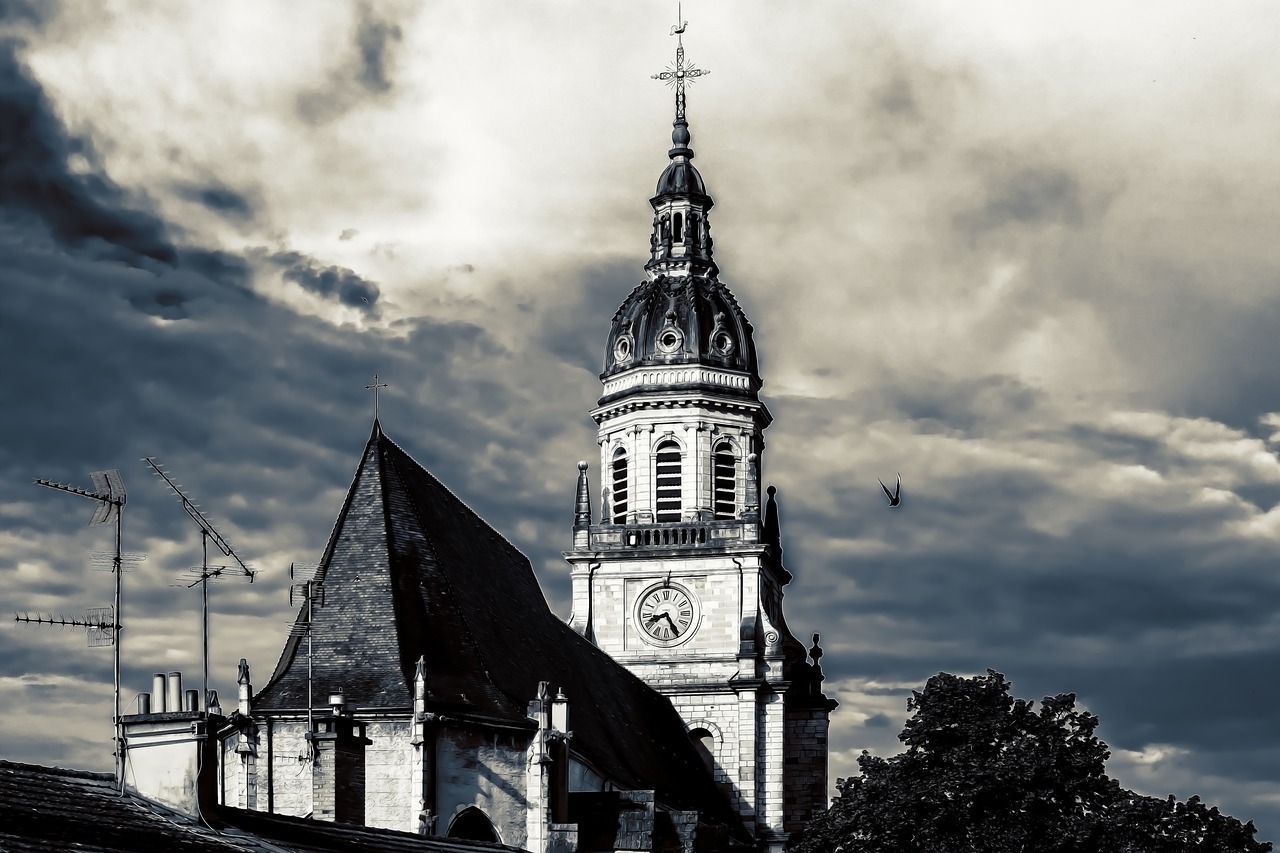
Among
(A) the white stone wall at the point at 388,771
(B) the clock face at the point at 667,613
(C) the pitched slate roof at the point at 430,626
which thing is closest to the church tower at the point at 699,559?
(B) the clock face at the point at 667,613

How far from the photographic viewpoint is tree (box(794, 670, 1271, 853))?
44.2 meters

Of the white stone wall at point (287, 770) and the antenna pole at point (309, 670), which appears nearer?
the antenna pole at point (309, 670)

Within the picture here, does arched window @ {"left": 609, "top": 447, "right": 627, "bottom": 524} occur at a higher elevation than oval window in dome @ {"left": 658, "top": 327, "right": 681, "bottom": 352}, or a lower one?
lower

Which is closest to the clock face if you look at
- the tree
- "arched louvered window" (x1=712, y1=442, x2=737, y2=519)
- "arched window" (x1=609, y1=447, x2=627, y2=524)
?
"arched window" (x1=609, y1=447, x2=627, y2=524)

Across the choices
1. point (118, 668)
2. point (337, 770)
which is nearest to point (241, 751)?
point (337, 770)

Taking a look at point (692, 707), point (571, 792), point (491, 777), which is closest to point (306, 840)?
point (491, 777)

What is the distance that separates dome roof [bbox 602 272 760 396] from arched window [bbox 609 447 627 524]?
2771mm

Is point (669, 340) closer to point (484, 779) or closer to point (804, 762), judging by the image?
point (804, 762)

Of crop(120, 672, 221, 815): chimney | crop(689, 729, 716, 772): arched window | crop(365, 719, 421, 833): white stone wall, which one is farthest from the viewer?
crop(689, 729, 716, 772): arched window

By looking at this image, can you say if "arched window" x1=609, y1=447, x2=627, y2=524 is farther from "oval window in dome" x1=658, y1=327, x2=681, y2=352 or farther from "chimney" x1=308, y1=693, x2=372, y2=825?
"chimney" x1=308, y1=693, x2=372, y2=825

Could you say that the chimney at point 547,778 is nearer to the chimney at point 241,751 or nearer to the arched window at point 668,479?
the chimney at point 241,751

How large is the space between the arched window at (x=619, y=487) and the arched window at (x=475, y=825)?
28.2 metres

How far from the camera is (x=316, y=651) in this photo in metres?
46.8

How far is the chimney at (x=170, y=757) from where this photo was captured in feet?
94.4
